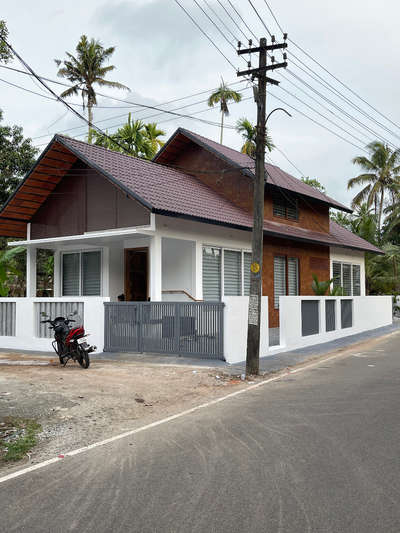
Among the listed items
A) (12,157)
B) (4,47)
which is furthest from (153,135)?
(4,47)

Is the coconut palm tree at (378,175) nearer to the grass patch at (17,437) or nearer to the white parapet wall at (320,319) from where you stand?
the white parapet wall at (320,319)

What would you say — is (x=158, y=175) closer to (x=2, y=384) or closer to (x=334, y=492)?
(x=2, y=384)

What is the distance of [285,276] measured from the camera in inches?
877

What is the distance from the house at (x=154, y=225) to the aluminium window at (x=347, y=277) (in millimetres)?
3831

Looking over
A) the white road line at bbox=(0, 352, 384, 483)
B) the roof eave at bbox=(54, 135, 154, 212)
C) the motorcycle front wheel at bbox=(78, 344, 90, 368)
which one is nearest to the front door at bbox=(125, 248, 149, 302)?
the roof eave at bbox=(54, 135, 154, 212)

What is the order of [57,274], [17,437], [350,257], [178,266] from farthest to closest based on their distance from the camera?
[350,257]
[57,274]
[178,266]
[17,437]

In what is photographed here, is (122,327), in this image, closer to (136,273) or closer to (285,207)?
(136,273)

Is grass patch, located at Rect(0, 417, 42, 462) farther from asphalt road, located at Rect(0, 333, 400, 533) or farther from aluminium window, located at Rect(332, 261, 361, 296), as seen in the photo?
aluminium window, located at Rect(332, 261, 361, 296)

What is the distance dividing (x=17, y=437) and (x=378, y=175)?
49.2m

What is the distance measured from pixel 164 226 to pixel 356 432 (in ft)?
34.2

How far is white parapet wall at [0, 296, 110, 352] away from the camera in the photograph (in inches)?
573

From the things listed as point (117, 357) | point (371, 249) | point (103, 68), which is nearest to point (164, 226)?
point (117, 357)

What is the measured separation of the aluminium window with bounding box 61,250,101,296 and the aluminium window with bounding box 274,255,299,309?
698 centimetres

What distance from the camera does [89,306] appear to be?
575 inches
